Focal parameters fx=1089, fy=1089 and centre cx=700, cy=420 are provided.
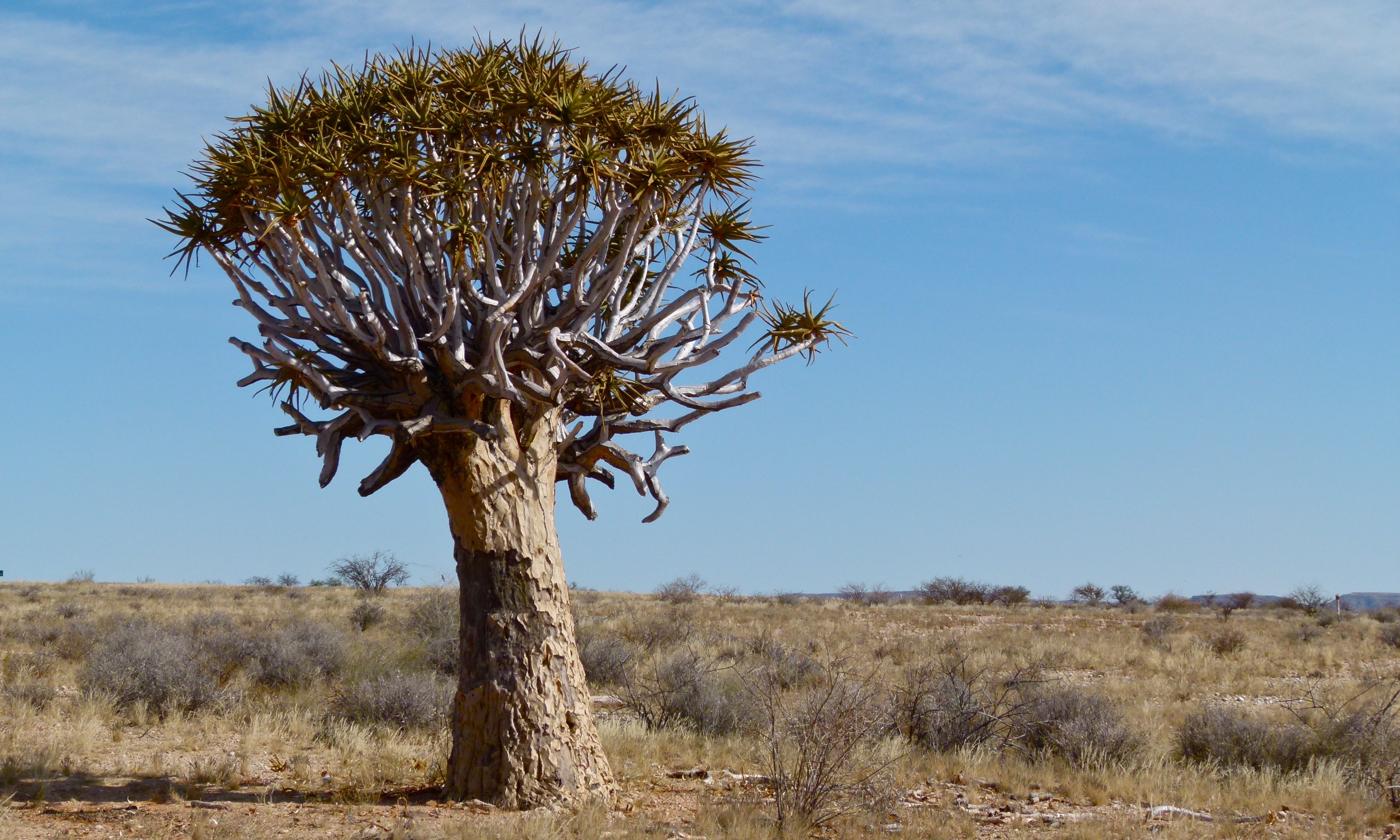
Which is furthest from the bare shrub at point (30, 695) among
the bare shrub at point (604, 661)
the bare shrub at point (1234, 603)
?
the bare shrub at point (1234, 603)

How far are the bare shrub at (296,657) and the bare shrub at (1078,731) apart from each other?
8899 mm

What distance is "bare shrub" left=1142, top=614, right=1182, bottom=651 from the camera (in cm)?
2319

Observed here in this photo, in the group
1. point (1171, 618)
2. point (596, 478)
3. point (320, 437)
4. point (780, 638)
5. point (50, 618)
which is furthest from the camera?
point (1171, 618)

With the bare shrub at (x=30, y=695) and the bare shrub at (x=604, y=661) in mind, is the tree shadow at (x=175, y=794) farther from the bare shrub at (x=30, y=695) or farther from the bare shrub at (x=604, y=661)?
the bare shrub at (x=604, y=661)

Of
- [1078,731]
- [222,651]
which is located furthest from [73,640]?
[1078,731]

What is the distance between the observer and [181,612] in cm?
2412

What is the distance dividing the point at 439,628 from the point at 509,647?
10.3 meters

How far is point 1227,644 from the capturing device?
2236 cm

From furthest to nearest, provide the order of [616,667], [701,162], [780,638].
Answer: [780,638] → [616,667] → [701,162]

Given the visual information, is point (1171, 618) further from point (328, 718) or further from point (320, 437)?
point (320, 437)

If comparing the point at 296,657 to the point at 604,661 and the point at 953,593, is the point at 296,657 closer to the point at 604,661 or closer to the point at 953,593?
the point at 604,661

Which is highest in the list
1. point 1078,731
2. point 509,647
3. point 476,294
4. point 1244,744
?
point 476,294

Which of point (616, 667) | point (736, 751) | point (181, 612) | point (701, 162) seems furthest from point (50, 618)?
point (701, 162)

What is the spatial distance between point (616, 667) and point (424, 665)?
2.76 metres
